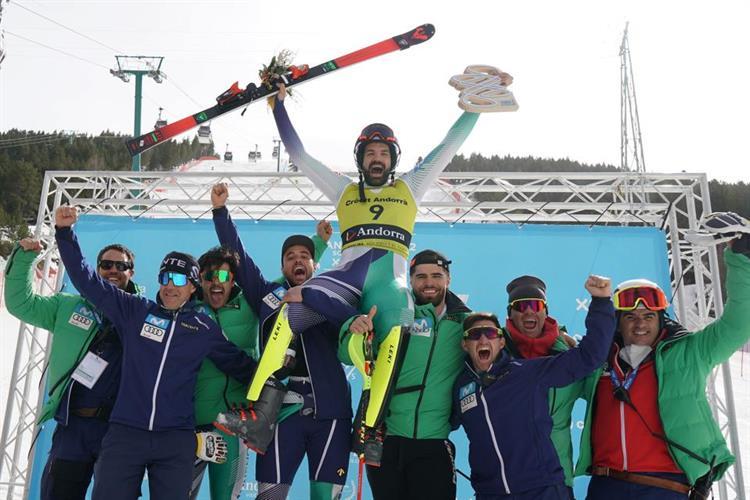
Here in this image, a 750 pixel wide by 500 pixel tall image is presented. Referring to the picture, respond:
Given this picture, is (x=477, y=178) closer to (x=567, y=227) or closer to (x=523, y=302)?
(x=567, y=227)

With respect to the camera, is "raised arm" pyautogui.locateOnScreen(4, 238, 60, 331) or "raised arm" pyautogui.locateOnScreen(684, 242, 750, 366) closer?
"raised arm" pyautogui.locateOnScreen(684, 242, 750, 366)

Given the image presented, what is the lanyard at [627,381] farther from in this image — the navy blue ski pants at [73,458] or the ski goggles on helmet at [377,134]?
the navy blue ski pants at [73,458]

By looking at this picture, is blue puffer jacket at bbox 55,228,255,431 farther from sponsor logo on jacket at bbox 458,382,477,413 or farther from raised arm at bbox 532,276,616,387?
raised arm at bbox 532,276,616,387

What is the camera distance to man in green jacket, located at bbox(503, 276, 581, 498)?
3.51 metres

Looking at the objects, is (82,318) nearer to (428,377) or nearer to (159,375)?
(159,375)

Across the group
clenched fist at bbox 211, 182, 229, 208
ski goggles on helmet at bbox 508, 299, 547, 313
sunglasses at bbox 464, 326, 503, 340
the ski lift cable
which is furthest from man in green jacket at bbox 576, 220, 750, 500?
the ski lift cable

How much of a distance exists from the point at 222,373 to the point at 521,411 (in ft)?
5.91

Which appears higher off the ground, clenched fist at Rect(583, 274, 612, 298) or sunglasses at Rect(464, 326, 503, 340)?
clenched fist at Rect(583, 274, 612, 298)

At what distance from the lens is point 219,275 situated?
400cm

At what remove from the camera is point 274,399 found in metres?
3.46

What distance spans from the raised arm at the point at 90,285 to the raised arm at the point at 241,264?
66cm

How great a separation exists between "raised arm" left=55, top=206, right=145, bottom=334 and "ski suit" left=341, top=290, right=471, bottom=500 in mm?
1252

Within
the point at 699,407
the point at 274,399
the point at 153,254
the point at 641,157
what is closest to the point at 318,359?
the point at 274,399

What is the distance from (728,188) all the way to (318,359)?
4004 centimetres
